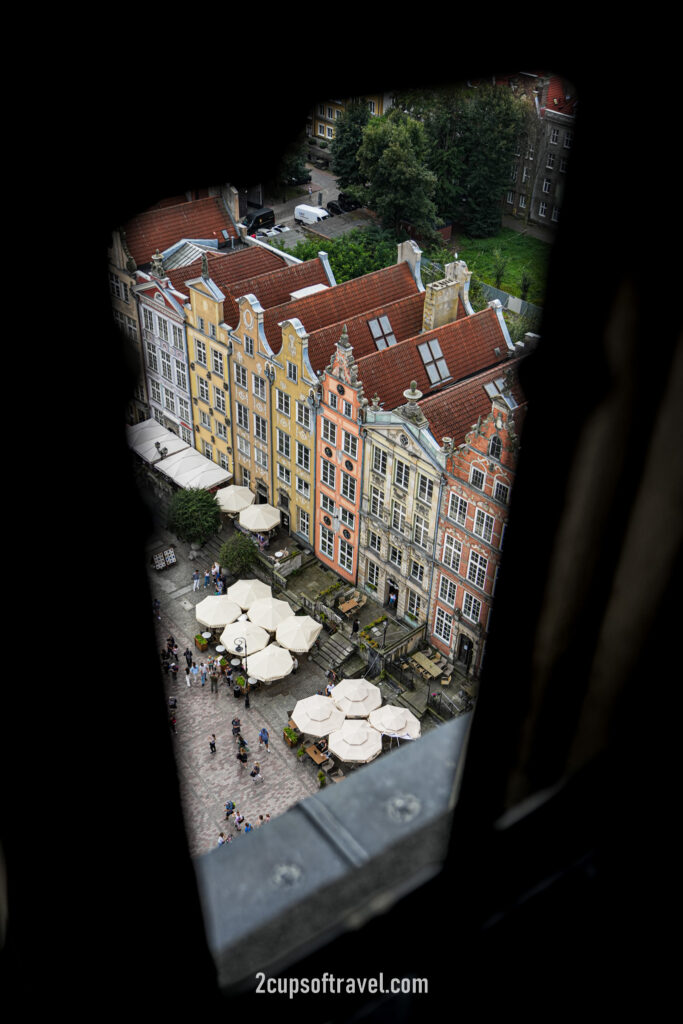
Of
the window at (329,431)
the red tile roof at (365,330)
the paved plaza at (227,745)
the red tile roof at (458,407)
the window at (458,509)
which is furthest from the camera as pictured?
the red tile roof at (365,330)

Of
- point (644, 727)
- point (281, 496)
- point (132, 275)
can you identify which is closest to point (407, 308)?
point (281, 496)


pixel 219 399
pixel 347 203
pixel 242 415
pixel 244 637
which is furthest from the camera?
pixel 347 203

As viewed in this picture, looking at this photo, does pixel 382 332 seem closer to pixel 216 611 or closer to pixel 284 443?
pixel 284 443

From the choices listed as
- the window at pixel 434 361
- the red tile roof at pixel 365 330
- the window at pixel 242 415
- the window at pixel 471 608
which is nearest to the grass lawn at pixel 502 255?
the red tile roof at pixel 365 330

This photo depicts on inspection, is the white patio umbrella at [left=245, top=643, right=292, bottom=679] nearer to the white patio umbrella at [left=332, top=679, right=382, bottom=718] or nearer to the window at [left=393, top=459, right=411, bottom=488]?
the white patio umbrella at [left=332, top=679, right=382, bottom=718]

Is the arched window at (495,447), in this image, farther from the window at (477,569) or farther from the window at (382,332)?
the window at (382,332)

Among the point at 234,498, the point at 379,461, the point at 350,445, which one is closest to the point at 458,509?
the point at 379,461
